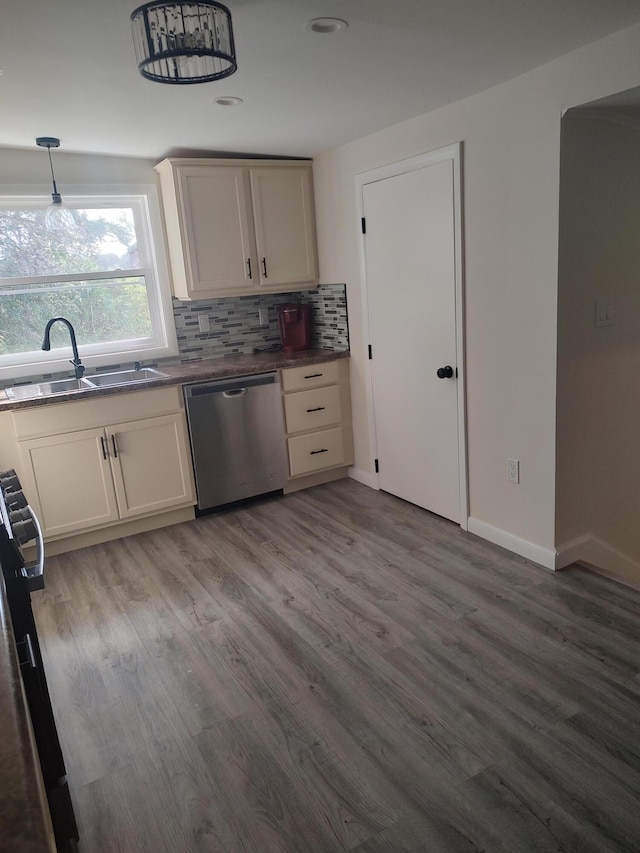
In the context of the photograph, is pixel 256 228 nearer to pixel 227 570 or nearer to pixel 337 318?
pixel 337 318

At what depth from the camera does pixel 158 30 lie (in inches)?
62.2

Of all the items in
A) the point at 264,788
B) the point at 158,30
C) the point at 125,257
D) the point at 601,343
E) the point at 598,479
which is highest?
the point at 158,30

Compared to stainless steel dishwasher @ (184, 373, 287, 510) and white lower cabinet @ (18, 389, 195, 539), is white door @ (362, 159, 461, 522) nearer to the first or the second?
stainless steel dishwasher @ (184, 373, 287, 510)

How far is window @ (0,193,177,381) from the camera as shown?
359 cm

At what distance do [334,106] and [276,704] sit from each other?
8.51 ft

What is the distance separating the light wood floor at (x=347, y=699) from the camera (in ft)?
5.36

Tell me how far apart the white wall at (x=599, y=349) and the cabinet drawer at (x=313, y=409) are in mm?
1767

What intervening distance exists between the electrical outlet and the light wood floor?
0.41 metres

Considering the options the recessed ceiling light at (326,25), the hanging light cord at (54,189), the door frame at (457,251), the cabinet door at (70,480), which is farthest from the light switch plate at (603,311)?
the hanging light cord at (54,189)

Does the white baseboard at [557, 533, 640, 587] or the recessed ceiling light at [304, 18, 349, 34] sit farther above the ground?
the recessed ceiling light at [304, 18, 349, 34]

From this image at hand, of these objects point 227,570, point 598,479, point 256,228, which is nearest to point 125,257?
point 256,228

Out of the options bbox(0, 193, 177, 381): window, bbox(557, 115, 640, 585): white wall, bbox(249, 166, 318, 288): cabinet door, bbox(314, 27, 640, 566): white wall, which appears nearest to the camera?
bbox(314, 27, 640, 566): white wall

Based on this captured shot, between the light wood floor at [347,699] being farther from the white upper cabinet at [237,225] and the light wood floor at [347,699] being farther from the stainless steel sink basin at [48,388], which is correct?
the white upper cabinet at [237,225]

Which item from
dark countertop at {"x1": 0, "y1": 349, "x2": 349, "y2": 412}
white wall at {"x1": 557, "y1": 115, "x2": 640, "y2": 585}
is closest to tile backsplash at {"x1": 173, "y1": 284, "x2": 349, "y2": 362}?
dark countertop at {"x1": 0, "y1": 349, "x2": 349, "y2": 412}
